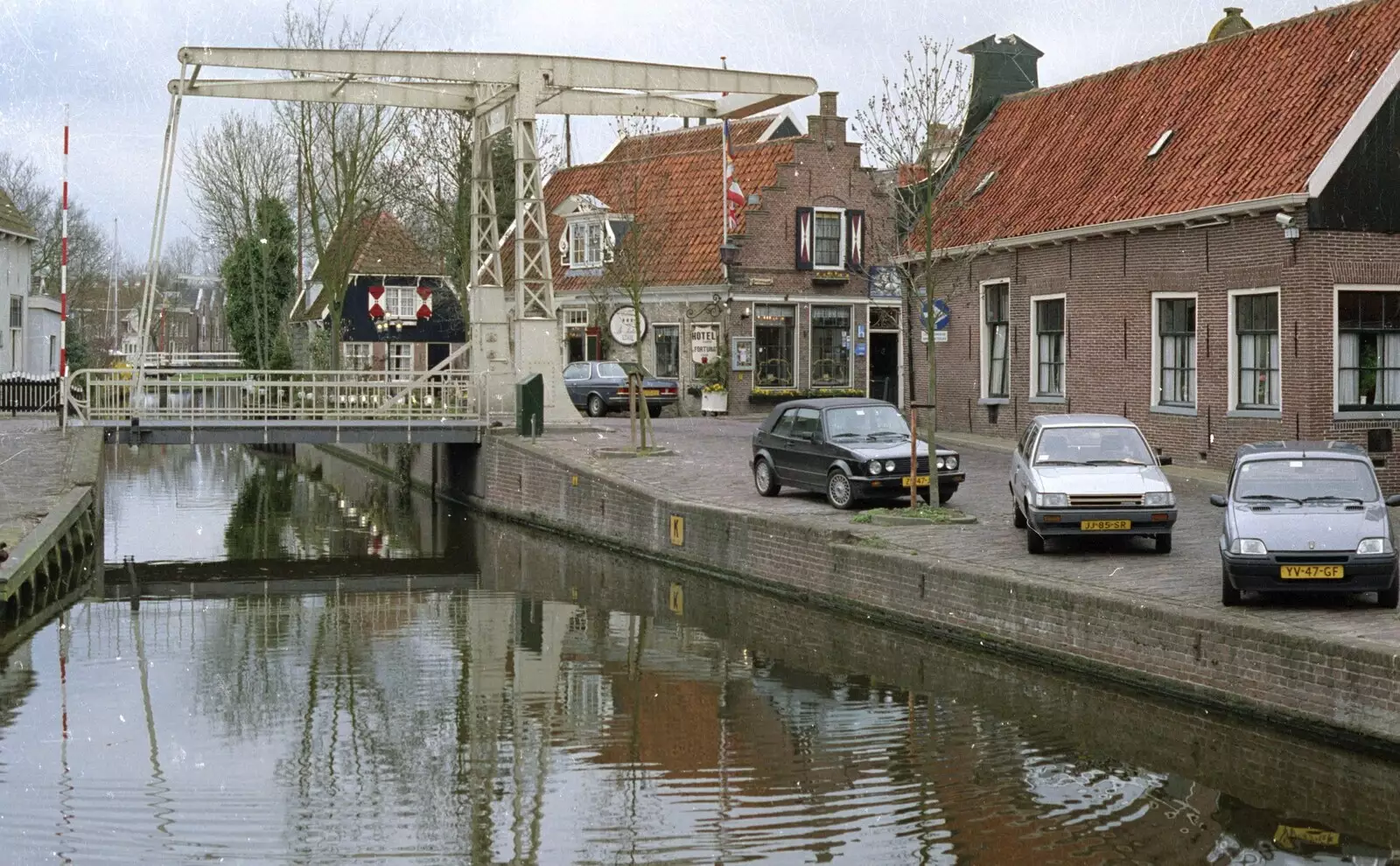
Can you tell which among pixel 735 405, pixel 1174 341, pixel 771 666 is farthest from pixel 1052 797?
pixel 735 405

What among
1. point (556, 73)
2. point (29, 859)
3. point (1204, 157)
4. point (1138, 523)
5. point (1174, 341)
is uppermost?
point (556, 73)

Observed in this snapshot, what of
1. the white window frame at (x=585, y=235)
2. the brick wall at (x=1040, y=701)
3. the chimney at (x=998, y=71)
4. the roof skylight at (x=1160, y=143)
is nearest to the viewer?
the brick wall at (x=1040, y=701)

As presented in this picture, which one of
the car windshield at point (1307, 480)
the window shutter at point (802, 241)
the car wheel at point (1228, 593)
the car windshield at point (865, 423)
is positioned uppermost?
the window shutter at point (802, 241)

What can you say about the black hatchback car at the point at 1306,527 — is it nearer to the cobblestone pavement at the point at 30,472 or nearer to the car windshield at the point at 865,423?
the car windshield at the point at 865,423

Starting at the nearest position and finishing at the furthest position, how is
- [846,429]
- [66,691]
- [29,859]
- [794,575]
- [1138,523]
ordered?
Answer: [29,859] < [66,691] < [1138,523] < [794,575] < [846,429]

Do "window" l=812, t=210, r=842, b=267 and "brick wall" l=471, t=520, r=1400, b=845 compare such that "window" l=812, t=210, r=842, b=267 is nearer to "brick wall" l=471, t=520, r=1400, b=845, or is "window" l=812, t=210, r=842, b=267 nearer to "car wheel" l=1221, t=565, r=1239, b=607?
"brick wall" l=471, t=520, r=1400, b=845

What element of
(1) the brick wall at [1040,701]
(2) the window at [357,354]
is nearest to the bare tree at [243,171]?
(2) the window at [357,354]

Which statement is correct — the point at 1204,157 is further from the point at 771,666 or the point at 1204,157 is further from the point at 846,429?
the point at 771,666

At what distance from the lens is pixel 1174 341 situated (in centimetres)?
2530

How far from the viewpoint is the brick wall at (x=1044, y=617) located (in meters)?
11.9

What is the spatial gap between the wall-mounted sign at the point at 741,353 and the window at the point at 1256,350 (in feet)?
56.7

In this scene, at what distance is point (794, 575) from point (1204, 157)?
1041 centimetres

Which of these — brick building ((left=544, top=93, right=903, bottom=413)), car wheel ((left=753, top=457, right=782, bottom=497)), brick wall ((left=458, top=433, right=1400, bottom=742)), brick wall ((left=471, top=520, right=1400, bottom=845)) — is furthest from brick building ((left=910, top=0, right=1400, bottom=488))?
brick building ((left=544, top=93, right=903, bottom=413))

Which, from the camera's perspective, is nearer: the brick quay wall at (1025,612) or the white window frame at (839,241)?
the brick quay wall at (1025,612)
